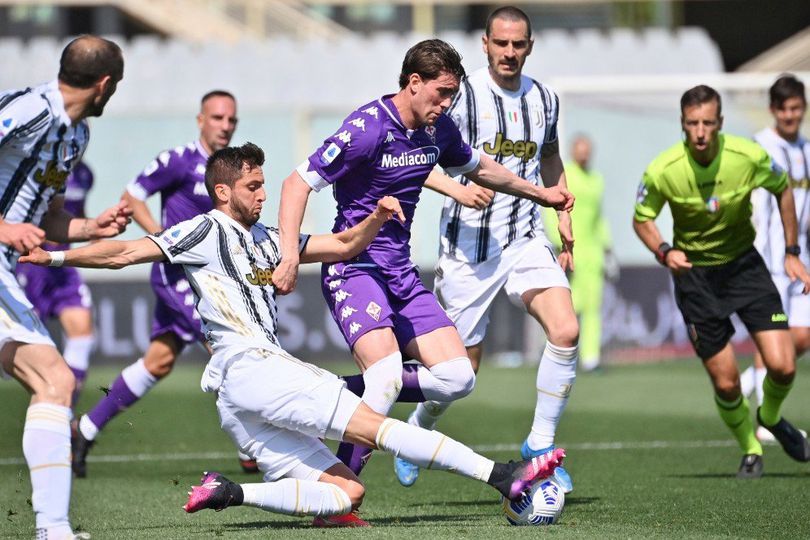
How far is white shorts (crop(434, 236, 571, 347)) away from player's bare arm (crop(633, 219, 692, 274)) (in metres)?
0.78

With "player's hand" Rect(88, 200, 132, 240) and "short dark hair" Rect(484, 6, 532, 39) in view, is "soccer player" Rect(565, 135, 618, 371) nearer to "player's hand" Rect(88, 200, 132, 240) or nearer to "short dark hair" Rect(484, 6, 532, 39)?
"short dark hair" Rect(484, 6, 532, 39)

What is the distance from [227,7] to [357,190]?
21724mm

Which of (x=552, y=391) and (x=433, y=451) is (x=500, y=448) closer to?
(x=552, y=391)

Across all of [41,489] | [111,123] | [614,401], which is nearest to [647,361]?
[614,401]

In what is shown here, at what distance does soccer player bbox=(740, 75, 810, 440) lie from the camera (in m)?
10.3

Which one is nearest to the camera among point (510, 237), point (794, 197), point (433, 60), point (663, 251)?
point (433, 60)

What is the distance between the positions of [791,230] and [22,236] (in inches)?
197

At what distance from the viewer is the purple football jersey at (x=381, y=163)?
6980 millimetres

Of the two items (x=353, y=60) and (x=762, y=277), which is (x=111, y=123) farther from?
(x=762, y=277)

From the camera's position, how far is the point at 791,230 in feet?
29.6

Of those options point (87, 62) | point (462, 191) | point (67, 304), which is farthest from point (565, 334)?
point (67, 304)

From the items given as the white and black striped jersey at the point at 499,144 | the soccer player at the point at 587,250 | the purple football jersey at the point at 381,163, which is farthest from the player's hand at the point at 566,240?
the soccer player at the point at 587,250

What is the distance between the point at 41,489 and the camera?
5844mm

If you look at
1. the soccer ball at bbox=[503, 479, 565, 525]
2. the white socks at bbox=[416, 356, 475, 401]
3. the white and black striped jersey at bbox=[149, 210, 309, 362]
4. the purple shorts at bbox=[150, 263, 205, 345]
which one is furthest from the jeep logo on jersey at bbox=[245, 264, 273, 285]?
the purple shorts at bbox=[150, 263, 205, 345]
